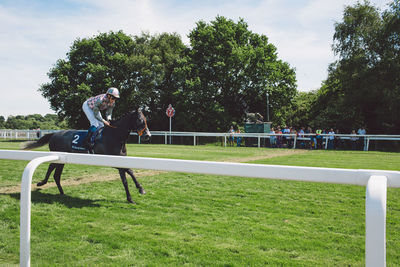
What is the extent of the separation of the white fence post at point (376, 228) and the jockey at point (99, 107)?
17.5ft

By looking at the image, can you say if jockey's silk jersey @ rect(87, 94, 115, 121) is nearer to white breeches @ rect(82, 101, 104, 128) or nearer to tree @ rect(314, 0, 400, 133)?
white breeches @ rect(82, 101, 104, 128)

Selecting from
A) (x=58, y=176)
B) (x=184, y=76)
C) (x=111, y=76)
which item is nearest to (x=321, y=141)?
(x=184, y=76)

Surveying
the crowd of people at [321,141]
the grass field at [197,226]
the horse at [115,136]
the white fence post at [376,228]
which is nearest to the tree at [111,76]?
the crowd of people at [321,141]

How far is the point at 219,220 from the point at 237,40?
101ft

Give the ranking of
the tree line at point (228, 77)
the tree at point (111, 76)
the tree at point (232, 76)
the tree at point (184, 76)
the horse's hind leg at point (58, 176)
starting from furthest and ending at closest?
the tree at point (111, 76) → the tree at point (184, 76) → the tree at point (232, 76) → the tree line at point (228, 77) → the horse's hind leg at point (58, 176)

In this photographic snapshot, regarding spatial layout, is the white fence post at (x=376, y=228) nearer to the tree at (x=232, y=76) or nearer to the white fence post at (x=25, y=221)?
the white fence post at (x=25, y=221)

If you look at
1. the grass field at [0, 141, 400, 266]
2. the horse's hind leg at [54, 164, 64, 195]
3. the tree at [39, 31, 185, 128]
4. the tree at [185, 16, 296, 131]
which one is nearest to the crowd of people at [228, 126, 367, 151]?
the tree at [185, 16, 296, 131]

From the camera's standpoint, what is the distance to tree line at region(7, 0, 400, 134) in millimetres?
24078

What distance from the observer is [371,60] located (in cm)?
2441

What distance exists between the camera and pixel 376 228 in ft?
4.11

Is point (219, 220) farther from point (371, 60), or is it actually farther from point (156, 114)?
point (156, 114)

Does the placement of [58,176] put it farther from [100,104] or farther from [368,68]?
[368,68]

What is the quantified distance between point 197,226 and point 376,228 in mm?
2696

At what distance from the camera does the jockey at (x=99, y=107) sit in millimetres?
6066
